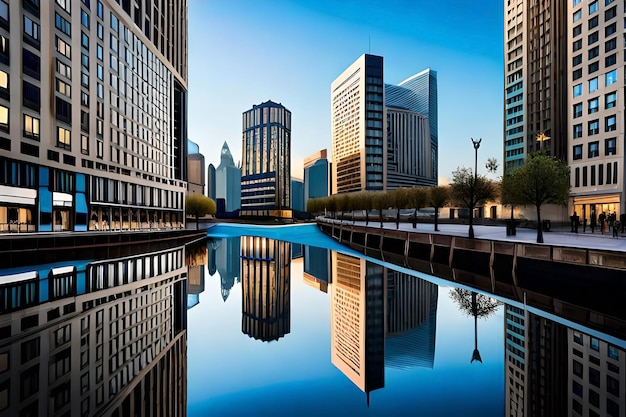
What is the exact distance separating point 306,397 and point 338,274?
17505 millimetres

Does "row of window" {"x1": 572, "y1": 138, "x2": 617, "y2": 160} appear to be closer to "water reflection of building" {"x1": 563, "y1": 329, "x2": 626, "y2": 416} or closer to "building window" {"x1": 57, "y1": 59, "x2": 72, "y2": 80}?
"water reflection of building" {"x1": 563, "y1": 329, "x2": 626, "y2": 416}

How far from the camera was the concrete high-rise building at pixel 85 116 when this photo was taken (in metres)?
34.4

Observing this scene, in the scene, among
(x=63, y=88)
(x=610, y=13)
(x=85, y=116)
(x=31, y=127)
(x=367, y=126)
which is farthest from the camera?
(x=367, y=126)

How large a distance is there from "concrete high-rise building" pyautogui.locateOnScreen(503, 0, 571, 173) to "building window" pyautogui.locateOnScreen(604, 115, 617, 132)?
45.3 feet

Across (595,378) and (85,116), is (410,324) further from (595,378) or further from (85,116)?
(85,116)

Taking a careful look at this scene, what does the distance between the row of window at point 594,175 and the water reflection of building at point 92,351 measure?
191 ft

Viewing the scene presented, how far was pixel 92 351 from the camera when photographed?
26.8 ft

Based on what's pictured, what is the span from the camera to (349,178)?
6152 inches

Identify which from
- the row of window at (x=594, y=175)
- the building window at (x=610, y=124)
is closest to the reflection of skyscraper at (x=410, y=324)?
the row of window at (x=594, y=175)

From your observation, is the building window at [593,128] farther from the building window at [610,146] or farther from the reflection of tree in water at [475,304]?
the reflection of tree in water at [475,304]

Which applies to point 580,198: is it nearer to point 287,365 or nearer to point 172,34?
point 287,365

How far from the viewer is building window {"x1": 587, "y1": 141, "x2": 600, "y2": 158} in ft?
168

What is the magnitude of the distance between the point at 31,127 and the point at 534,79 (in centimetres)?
8947

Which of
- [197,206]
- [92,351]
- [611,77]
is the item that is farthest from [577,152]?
[197,206]
